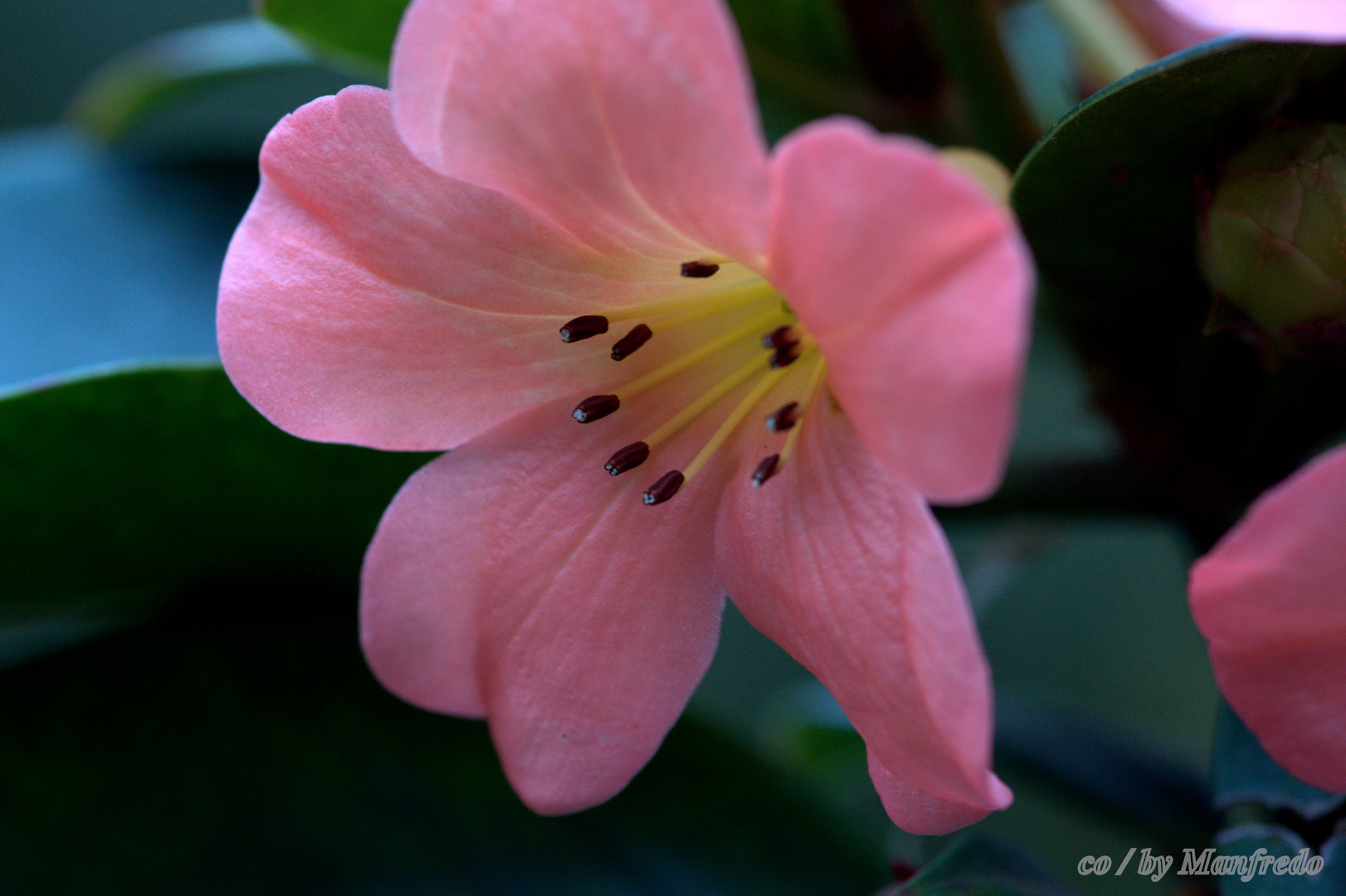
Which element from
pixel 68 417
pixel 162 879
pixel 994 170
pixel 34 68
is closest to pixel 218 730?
pixel 162 879

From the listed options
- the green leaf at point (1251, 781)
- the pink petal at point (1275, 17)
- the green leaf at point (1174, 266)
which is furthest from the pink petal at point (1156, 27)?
the green leaf at point (1251, 781)

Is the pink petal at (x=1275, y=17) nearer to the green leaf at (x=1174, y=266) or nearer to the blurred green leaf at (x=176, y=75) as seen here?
the green leaf at (x=1174, y=266)

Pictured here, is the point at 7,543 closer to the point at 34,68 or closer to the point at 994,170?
the point at 994,170

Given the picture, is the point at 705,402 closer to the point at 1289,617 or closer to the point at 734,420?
the point at 734,420

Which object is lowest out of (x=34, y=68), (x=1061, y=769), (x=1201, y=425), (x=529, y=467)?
(x=1061, y=769)

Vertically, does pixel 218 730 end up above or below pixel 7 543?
below

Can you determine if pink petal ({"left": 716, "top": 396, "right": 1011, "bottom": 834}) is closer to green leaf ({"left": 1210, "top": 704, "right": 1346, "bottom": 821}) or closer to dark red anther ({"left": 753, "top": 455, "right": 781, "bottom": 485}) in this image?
dark red anther ({"left": 753, "top": 455, "right": 781, "bottom": 485})

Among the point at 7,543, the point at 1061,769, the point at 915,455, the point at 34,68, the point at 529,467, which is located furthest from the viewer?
the point at 34,68

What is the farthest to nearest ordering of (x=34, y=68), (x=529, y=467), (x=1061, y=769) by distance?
(x=34, y=68), (x=1061, y=769), (x=529, y=467)
